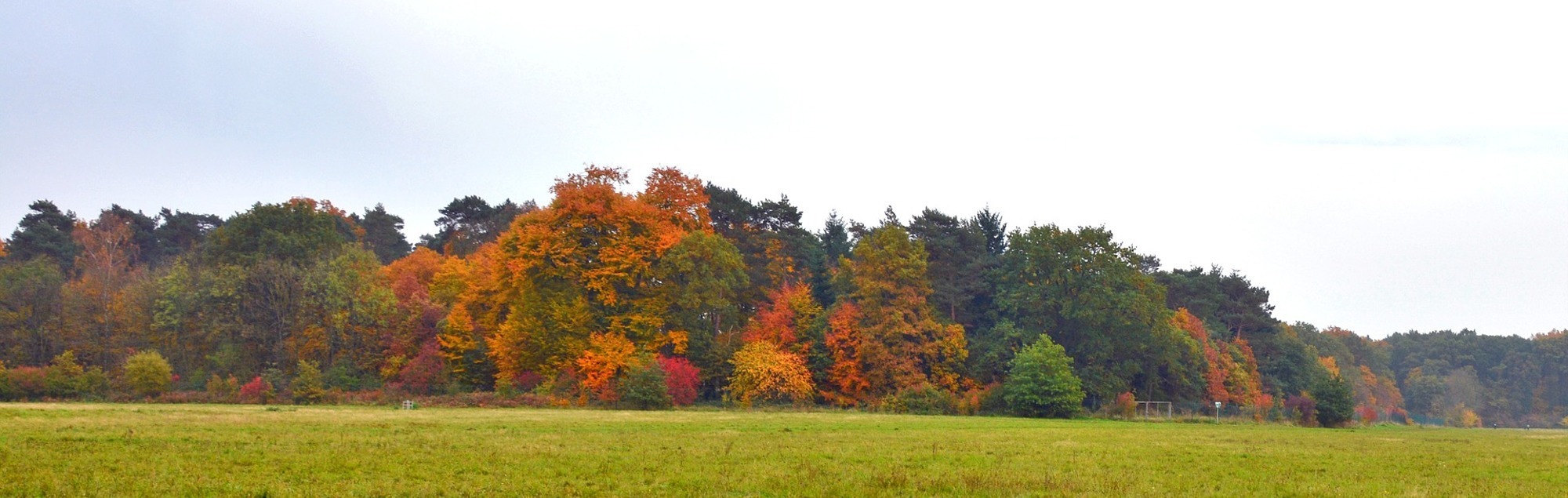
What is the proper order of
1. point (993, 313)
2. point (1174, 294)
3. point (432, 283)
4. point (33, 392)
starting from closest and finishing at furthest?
point (33, 392), point (993, 313), point (432, 283), point (1174, 294)

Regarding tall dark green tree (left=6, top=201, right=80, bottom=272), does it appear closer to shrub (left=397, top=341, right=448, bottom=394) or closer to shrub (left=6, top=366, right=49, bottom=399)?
shrub (left=6, top=366, right=49, bottom=399)

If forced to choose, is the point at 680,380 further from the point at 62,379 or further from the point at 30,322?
the point at 30,322

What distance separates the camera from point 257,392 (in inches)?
2501

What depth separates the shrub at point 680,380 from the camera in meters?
62.7

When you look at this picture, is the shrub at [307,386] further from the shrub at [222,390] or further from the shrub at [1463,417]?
the shrub at [1463,417]

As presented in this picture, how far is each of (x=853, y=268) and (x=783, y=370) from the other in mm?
9281

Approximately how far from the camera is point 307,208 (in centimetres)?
8200

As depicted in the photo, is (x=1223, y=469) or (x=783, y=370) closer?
(x=1223, y=469)

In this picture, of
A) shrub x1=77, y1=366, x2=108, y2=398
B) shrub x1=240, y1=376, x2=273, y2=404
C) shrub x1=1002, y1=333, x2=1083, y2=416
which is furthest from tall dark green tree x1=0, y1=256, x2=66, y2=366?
shrub x1=1002, y1=333, x2=1083, y2=416

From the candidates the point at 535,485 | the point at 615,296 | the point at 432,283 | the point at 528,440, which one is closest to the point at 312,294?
the point at 432,283

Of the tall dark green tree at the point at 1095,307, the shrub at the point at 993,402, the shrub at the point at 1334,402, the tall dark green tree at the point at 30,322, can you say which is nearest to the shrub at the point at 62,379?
the tall dark green tree at the point at 30,322

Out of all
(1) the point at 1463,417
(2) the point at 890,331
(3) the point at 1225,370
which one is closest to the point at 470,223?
(2) the point at 890,331

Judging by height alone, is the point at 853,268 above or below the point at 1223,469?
above

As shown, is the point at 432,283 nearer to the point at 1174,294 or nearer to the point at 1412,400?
the point at 1174,294
